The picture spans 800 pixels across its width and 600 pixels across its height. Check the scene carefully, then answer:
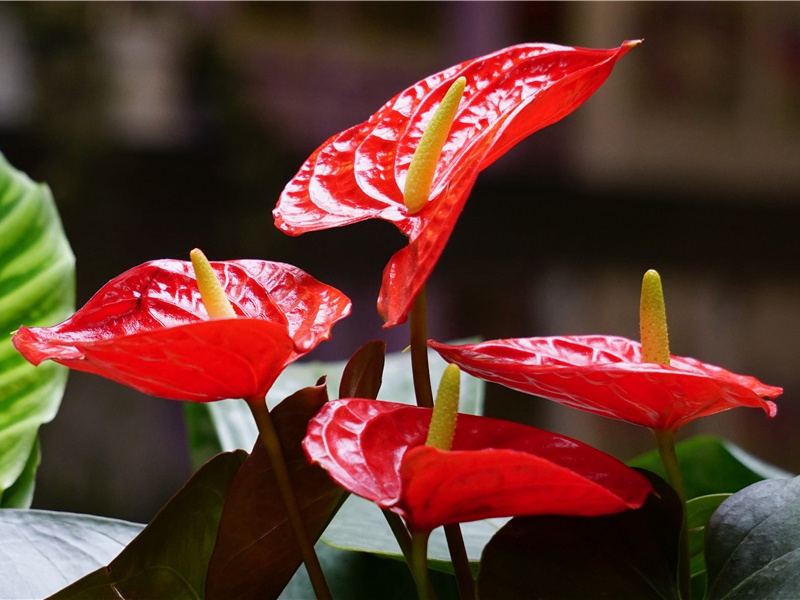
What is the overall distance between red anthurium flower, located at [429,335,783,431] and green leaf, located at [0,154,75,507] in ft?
0.71

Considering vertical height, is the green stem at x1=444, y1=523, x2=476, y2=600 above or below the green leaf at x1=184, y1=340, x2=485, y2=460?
above

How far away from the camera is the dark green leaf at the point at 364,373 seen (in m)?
0.26

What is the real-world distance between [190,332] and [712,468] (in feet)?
0.99

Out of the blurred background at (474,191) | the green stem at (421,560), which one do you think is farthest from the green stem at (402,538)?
the blurred background at (474,191)

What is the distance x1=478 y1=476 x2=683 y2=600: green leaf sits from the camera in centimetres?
23

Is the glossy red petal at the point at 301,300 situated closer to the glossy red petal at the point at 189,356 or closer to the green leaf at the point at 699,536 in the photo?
the glossy red petal at the point at 189,356

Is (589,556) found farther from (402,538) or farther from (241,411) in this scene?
(241,411)

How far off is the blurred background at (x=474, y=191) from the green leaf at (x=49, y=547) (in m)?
1.85

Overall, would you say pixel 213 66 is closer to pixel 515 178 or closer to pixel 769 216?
pixel 515 178

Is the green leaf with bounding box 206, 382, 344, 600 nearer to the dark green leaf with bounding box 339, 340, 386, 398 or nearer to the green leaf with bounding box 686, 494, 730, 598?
the dark green leaf with bounding box 339, 340, 386, 398

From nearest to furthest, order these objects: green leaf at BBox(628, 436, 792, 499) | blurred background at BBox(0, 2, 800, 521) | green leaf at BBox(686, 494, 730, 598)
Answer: green leaf at BBox(686, 494, 730, 598), green leaf at BBox(628, 436, 792, 499), blurred background at BBox(0, 2, 800, 521)

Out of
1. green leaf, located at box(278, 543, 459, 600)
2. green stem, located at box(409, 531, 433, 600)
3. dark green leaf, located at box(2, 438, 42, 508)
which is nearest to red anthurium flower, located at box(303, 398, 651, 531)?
green stem, located at box(409, 531, 433, 600)

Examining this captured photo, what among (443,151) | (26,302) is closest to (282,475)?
(443,151)

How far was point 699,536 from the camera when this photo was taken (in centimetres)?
31
